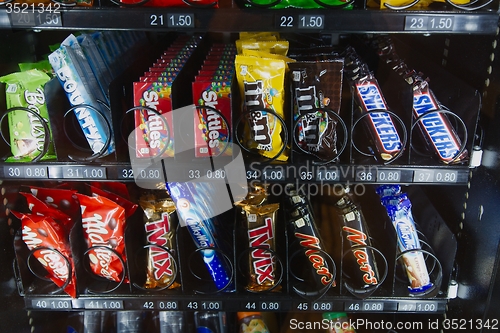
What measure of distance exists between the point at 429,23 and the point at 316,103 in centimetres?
28

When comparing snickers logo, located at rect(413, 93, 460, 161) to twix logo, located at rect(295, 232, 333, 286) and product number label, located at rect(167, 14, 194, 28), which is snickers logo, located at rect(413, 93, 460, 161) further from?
product number label, located at rect(167, 14, 194, 28)

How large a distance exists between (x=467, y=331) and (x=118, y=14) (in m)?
1.11

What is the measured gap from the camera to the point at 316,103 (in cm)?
104

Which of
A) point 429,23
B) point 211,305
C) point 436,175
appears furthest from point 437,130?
point 211,305

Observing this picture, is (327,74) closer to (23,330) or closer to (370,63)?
(370,63)

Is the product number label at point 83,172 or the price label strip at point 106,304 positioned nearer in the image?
the product number label at point 83,172

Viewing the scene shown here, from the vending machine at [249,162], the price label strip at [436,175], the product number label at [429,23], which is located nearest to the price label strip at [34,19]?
the vending machine at [249,162]

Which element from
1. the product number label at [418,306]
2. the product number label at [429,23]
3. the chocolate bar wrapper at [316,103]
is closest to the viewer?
the product number label at [429,23]

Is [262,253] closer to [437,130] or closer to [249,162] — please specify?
[249,162]

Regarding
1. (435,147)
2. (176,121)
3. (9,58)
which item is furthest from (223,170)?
(9,58)

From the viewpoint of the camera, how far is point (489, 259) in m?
1.08

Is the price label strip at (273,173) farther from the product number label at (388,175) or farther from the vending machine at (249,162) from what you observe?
the product number label at (388,175)

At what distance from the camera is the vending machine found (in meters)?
1.00

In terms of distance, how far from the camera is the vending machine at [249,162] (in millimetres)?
998
